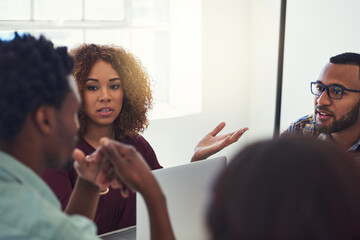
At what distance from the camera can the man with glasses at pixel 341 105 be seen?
2.49m

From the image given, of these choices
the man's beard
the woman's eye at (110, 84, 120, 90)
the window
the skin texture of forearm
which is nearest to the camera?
the skin texture of forearm

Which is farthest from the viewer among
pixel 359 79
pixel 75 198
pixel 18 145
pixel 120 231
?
pixel 359 79

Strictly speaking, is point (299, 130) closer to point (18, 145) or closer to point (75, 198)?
point (75, 198)

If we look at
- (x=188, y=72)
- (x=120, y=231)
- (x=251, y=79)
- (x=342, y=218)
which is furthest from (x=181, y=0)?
(x=342, y=218)

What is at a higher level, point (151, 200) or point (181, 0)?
point (181, 0)

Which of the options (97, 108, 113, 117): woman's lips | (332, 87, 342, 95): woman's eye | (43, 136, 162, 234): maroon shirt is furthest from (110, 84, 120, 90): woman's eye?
(332, 87, 342, 95): woman's eye

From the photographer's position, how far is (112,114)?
2.28 m

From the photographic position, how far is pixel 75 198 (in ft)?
4.49

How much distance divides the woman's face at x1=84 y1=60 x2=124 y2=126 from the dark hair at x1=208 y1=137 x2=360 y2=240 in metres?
1.64

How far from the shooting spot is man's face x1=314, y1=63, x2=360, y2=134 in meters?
2.49

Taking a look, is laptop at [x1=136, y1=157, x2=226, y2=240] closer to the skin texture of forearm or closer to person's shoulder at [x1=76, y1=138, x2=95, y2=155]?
the skin texture of forearm

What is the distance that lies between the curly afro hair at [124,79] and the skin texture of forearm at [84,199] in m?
0.86

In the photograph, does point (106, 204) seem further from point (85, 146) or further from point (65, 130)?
point (65, 130)

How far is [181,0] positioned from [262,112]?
130 centimetres
